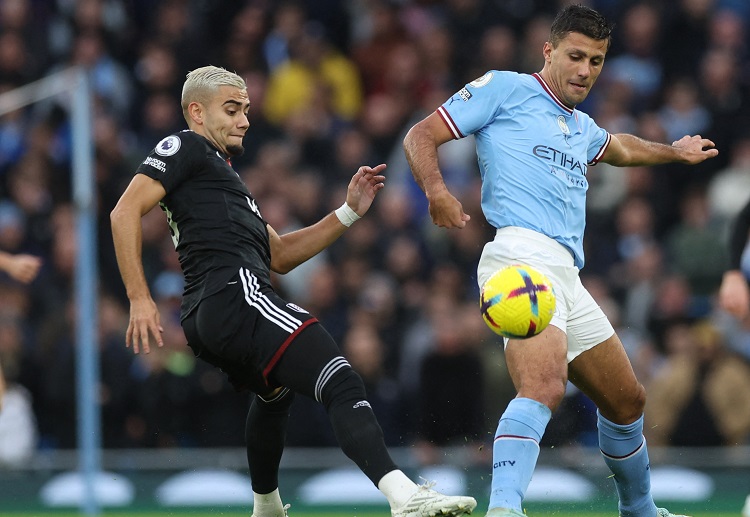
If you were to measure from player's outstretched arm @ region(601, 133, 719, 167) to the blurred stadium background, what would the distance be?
3.89 m

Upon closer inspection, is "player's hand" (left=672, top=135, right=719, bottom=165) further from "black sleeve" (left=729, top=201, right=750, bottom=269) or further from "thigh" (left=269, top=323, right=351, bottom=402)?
"thigh" (left=269, top=323, right=351, bottom=402)

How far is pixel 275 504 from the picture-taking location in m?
7.40

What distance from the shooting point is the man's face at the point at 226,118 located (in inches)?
273

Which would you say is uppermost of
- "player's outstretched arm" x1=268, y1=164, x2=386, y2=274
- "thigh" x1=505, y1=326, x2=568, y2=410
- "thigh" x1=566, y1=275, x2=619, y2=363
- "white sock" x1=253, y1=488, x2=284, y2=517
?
"player's outstretched arm" x1=268, y1=164, x2=386, y2=274

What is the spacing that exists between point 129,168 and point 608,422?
28.9 ft

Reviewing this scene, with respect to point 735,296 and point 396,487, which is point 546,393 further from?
point 735,296

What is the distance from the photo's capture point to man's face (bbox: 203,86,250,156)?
273 inches

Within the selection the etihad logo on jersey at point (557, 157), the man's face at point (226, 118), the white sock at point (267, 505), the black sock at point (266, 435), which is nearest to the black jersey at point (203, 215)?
the man's face at point (226, 118)

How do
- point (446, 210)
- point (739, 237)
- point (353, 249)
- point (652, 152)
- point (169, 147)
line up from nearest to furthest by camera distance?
point (446, 210) → point (169, 147) → point (652, 152) → point (739, 237) → point (353, 249)

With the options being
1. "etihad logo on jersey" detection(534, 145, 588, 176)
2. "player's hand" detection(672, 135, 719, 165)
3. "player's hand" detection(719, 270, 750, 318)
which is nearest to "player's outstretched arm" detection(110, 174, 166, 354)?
"etihad logo on jersey" detection(534, 145, 588, 176)

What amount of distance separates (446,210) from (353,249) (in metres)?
7.10

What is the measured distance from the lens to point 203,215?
22.0 feet

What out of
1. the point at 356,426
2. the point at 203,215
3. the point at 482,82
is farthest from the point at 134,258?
the point at 482,82

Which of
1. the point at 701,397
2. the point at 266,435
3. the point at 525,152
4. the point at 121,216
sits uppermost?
the point at 525,152
